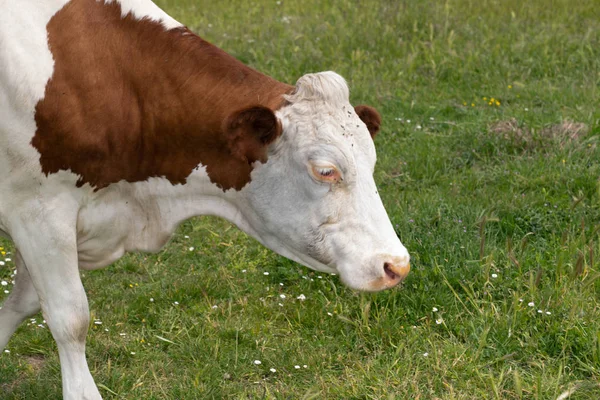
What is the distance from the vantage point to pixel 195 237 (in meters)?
6.34

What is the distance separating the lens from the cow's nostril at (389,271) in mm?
3932

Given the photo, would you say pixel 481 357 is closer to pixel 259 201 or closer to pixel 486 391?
pixel 486 391

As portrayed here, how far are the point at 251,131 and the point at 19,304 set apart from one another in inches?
61.8

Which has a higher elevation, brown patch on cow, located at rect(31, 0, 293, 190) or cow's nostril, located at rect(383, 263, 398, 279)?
brown patch on cow, located at rect(31, 0, 293, 190)

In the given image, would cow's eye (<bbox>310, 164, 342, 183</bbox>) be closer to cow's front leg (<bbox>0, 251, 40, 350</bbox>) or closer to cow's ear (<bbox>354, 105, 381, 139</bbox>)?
cow's ear (<bbox>354, 105, 381, 139</bbox>)

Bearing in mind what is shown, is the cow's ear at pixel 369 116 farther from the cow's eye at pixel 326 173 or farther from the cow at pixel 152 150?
the cow's eye at pixel 326 173

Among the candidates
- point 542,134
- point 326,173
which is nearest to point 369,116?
point 326,173

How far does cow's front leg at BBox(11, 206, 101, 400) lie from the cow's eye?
1.09 meters

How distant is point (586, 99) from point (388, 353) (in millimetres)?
3934

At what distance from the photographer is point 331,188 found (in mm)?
3973

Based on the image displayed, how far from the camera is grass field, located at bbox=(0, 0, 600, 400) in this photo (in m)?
4.66

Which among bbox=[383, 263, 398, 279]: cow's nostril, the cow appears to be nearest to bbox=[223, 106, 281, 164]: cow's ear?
the cow

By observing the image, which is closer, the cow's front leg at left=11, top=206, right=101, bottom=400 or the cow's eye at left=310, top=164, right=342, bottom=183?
the cow's eye at left=310, top=164, right=342, bottom=183

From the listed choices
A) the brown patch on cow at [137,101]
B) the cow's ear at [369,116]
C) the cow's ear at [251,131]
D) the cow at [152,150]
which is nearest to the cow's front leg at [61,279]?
the cow at [152,150]
